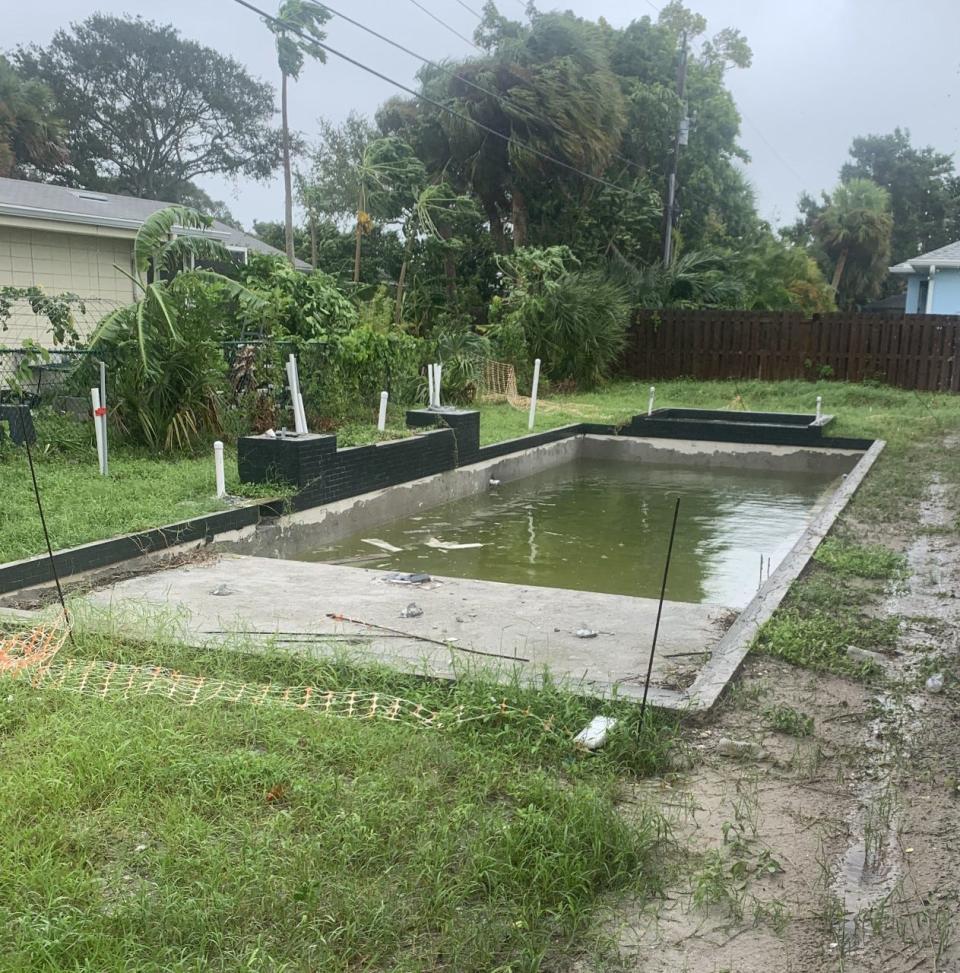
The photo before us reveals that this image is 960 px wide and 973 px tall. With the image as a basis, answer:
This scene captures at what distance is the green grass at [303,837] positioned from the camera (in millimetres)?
2902

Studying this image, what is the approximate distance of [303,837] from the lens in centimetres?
340

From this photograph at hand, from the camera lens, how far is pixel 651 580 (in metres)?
8.91

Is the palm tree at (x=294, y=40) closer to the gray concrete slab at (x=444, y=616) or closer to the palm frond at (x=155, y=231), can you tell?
the palm frond at (x=155, y=231)

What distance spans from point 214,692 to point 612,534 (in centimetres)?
692

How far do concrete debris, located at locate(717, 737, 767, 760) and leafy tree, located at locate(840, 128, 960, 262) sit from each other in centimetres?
5697

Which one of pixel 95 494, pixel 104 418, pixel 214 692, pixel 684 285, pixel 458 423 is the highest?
pixel 684 285

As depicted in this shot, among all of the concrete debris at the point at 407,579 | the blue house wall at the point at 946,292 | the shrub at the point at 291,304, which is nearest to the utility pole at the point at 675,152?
the blue house wall at the point at 946,292

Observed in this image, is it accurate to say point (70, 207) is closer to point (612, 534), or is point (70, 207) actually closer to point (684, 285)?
point (612, 534)

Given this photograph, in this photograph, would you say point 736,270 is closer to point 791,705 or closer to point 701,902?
point 791,705

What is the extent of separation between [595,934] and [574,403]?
57.7 feet

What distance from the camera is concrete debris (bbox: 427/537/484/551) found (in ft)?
32.9

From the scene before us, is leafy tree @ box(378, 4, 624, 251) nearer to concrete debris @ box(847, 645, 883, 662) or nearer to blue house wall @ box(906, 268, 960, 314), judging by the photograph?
blue house wall @ box(906, 268, 960, 314)

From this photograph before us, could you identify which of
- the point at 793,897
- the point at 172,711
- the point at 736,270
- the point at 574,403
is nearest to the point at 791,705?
the point at 793,897

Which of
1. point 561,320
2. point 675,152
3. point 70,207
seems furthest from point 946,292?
point 70,207
